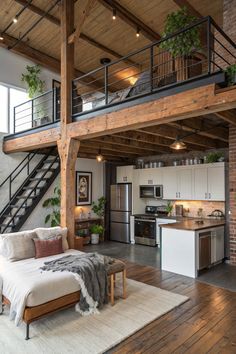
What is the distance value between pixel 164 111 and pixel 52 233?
9.47 ft

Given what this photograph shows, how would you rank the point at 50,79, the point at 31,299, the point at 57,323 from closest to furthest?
the point at 31,299
the point at 57,323
the point at 50,79

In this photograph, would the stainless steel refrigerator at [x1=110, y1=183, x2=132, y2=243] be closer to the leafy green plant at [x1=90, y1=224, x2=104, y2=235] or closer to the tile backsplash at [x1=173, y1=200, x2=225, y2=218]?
the leafy green plant at [x1=90, y1=224, x2=104, y2=235]

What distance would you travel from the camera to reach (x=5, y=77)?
22.5 feet

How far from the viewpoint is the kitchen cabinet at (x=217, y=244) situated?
5367 millimetres

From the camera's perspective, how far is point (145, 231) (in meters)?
7.62

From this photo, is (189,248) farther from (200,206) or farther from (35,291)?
(35,291)

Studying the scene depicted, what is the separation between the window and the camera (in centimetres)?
695

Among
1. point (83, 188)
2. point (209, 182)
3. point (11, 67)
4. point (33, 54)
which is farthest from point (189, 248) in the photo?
point (33, 54)

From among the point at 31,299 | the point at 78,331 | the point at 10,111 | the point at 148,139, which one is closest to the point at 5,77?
the point at 10,111

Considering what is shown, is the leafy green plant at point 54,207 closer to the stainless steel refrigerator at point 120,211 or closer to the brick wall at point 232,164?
the stainless steel refrigerator at point 120,211

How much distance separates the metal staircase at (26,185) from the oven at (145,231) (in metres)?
2.89

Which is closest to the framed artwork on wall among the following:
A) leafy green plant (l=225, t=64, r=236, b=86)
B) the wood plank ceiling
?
the wood plank ceiling

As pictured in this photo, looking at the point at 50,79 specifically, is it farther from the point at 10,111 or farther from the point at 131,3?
the point at 131,3

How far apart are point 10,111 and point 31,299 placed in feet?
18.7
